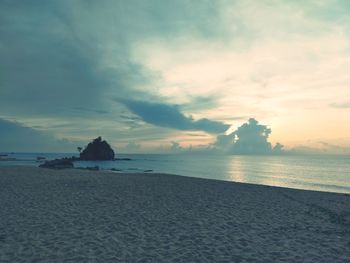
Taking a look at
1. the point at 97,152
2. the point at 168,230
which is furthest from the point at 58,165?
the point at 97,152

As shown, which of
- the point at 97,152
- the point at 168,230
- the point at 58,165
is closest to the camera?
the point at 168,230

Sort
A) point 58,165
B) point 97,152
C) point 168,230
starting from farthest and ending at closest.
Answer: point 97,152, point 58,165, point 168,230

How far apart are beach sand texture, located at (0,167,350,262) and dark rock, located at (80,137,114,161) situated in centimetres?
14491

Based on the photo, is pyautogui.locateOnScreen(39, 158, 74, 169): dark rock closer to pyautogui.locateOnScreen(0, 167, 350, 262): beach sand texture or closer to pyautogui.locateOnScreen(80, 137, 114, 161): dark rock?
pyautogui.locateOnScreen(0, 167, 350, 262): beach sand texture

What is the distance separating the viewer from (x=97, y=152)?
162 metres

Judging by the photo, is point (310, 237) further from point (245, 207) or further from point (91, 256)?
point (91, 256)

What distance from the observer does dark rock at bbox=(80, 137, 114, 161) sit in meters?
162

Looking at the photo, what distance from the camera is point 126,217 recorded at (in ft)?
49.4

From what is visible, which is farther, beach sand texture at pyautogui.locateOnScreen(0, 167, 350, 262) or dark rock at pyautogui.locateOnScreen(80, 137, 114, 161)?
dark rock at pyautogui.locateOnScreen(80, 137, 114, 161)

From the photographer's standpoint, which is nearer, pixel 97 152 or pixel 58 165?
pixel 58 165

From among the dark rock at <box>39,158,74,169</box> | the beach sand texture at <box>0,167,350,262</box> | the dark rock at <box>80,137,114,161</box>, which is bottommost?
the beach sand texture at <box>0,167,350,262</box>

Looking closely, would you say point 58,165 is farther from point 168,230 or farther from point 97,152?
point 97,152

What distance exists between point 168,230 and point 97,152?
15499 cm

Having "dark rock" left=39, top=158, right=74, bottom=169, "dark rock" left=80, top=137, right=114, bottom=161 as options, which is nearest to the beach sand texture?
"dark rock" left=39, top=158, right=74, bottom=169
